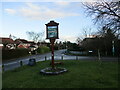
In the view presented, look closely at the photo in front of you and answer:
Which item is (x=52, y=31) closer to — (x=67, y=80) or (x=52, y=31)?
(x=52, y=31)

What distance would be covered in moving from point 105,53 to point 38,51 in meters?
22.9

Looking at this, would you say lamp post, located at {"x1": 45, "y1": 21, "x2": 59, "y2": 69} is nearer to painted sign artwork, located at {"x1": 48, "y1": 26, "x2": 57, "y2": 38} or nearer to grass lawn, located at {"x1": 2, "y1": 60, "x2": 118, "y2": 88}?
painted sign artwork, located at {"x1": 48, "y1": 26, "x2": 57, "y2": 38}

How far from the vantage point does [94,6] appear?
53.6 ft

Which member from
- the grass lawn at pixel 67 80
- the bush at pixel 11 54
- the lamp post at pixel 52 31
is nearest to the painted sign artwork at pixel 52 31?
the lamp post at pixel 52 31

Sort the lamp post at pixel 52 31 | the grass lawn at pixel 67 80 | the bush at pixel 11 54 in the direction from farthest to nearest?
1. the bush at pixel 11 54
2. the lamp post at pixel 52 31
3. the grass lawn at pixel 67 80

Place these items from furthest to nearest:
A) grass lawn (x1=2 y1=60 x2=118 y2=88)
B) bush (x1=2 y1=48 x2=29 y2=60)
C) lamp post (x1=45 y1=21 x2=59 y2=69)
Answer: bush (x1=2 y1=48 x2=29 y2=60)
lamp post (x1=45 y1=21 x2=59 y2=69)
grass lawn (x1=2 y1=60 x2=118 y2=88)

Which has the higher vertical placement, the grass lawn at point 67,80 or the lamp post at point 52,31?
the lamp post at point 52,31

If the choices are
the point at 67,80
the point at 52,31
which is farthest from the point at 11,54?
the point at 67,80

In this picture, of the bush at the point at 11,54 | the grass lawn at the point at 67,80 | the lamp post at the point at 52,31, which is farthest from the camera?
the bush at the point at 11,54

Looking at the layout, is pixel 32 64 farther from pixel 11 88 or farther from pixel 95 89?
pixel 95 89

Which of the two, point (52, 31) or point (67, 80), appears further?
point (52, 31)

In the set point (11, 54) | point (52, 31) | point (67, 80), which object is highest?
point (52, 31)

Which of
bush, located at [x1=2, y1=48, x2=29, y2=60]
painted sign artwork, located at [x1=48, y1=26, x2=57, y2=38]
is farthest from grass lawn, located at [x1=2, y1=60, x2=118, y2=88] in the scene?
bush, located at [x1=2, y1=48, x2=29, y2=60]

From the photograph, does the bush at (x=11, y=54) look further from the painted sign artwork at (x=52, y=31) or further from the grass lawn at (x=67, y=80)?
the grass lawn at (x=67, y=80)
